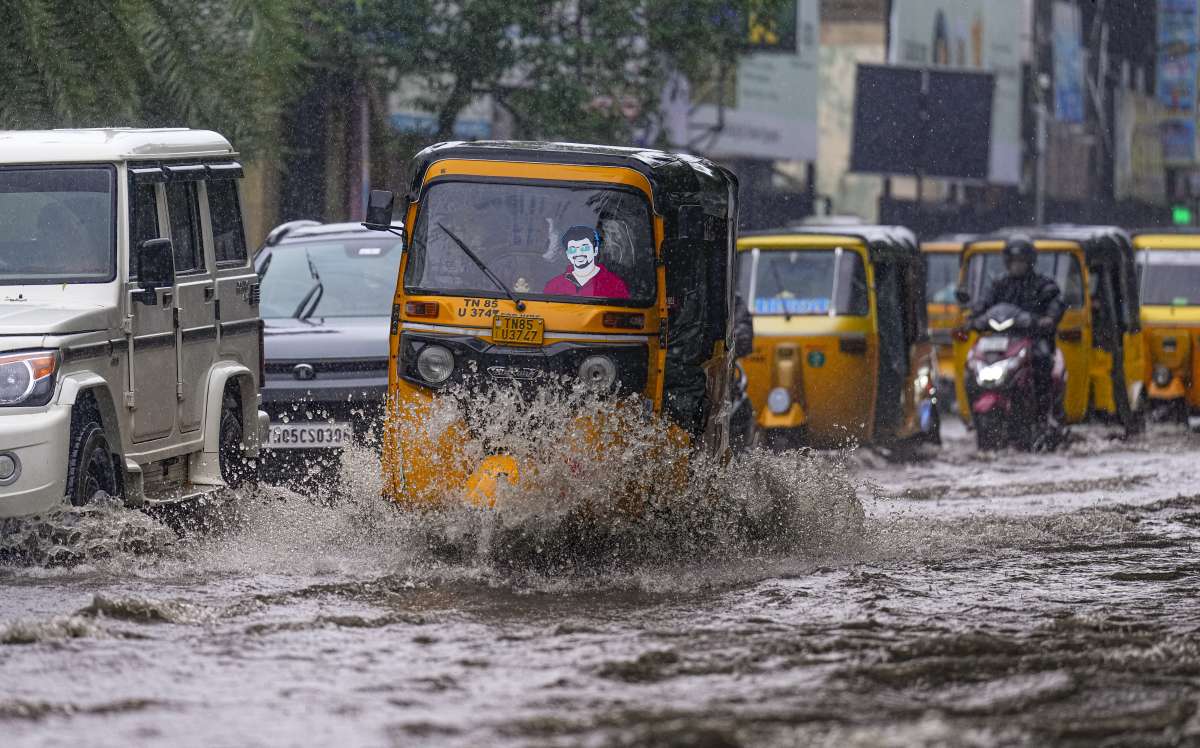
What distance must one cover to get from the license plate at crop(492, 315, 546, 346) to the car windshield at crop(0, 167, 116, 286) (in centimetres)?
178

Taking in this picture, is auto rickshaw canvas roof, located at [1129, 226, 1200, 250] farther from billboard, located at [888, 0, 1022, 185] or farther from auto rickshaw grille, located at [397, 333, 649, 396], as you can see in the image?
billboard, located at [888, 0, 1022, 185]

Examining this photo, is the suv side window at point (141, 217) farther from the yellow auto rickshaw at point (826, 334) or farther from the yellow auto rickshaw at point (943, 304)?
the yellow auto rickshaw at point (943, 304)

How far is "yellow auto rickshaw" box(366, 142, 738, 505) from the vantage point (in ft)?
34.1

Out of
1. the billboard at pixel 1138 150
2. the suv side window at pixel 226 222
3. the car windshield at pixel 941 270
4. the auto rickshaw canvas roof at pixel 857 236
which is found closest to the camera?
the suv side window at pixel 226 222

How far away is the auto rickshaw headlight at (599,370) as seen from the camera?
1040 cm

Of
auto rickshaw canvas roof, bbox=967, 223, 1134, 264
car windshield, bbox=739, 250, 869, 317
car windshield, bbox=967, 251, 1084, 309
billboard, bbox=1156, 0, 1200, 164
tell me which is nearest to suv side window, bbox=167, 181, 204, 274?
car windshield, bbox=739, 250, 869, 317

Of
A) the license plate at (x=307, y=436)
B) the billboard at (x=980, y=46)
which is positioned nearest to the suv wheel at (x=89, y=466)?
the license plate at (x=307, y=436)

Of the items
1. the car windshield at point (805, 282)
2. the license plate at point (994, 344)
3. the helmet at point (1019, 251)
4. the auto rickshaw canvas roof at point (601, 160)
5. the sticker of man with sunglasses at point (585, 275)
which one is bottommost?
the license plate at point (994, 344)

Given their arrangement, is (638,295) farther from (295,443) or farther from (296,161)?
(296,161)

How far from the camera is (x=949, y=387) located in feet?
98.0

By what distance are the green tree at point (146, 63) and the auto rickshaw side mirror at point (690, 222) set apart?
554 cm

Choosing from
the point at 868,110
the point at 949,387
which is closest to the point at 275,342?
the point at 949,387

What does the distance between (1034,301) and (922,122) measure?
98.9 feet

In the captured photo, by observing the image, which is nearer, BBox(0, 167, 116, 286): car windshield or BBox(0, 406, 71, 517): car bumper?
BBox(0, 406, 71, 517): car bumper
